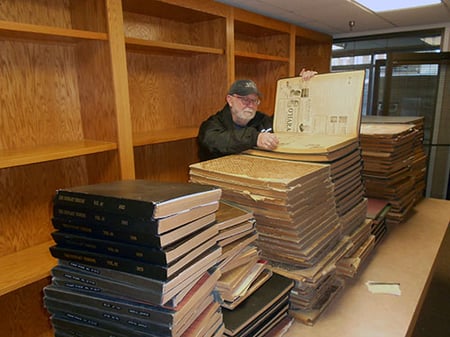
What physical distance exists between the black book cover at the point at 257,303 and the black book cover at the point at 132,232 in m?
0.29

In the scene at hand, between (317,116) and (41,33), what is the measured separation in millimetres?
1190

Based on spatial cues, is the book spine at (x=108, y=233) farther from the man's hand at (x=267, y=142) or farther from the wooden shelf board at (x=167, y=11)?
the wooden shelf board at (x=167, y=11)

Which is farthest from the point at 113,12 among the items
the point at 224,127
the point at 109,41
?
the point at 224,127

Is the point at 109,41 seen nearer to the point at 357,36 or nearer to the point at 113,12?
the point at 113,12

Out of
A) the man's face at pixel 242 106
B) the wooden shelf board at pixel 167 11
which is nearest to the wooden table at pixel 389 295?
the man's face at pixel 242 106

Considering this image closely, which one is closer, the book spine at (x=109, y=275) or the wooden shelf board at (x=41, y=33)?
the book spine at (x=109, y=275)

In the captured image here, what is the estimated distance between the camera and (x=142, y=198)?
0.72 m

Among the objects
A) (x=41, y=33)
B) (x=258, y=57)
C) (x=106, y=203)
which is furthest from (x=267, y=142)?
(x=258, y=57)

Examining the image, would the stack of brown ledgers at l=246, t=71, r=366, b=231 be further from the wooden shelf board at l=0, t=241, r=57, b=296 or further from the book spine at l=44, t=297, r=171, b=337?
the wooden shelf board at l=0, t=241, r=57, b=296

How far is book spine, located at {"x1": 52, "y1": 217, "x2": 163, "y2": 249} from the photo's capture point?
0.70m

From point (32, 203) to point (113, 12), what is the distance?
99 centimetres

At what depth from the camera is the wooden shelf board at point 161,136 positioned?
1.85 meters

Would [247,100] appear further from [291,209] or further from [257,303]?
[257,303]

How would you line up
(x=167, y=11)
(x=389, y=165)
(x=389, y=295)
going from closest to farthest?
1. (x=389, y=295)
2. (x=389, y=165)
3. (x=167, y=11)
